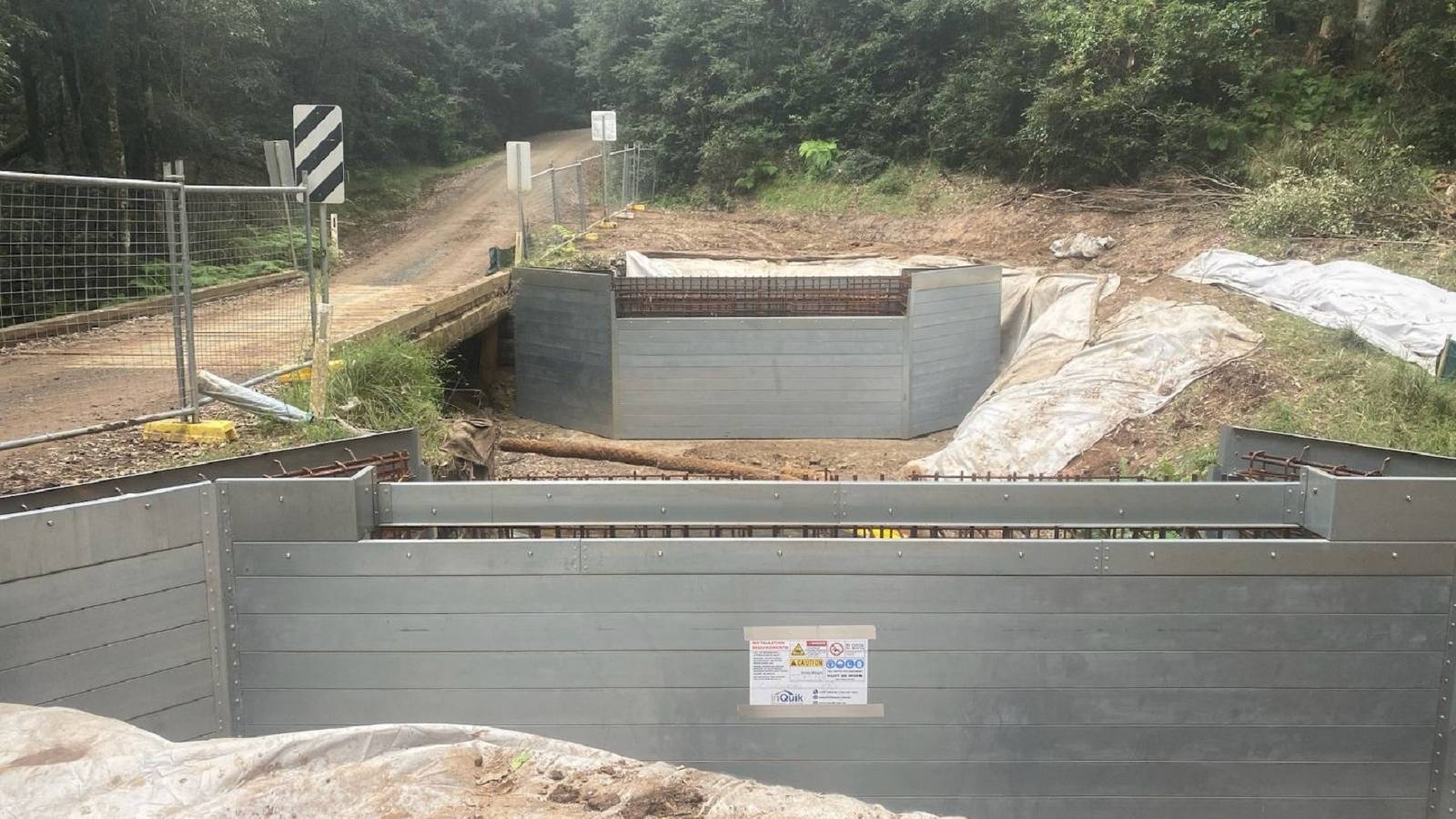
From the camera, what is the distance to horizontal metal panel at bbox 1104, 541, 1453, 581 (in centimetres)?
364

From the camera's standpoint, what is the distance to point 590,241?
18.8 m

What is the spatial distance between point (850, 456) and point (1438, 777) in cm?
941

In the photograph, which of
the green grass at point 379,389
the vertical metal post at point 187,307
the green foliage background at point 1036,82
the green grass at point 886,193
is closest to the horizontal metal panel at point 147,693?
the vertical metal post at point 187,307

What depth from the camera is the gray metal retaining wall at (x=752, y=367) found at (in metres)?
13.8

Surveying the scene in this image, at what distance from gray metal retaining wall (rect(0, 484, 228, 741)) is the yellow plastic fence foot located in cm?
340

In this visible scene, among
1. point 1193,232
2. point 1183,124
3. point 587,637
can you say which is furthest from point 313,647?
point 1183,124

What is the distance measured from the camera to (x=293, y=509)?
3695 millimetres

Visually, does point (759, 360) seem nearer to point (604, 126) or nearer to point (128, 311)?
point (128, 311)

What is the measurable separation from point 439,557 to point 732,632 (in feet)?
3.53

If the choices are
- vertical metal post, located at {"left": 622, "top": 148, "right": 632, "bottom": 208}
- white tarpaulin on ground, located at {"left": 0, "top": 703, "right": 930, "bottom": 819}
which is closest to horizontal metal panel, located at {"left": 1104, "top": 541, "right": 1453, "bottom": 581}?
white tarpaulin on ground, located at {"left": 0, "top": 703, "right": 930, "bottom": 819}

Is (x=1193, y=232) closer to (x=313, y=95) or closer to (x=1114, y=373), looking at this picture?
(x=1114, y=373)

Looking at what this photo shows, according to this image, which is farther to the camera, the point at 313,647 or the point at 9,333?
the point at 9,333

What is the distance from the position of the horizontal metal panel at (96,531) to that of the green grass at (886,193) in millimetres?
20052

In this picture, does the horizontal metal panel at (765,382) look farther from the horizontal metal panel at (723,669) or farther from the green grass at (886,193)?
the horizontal metal panel at (723,669)
